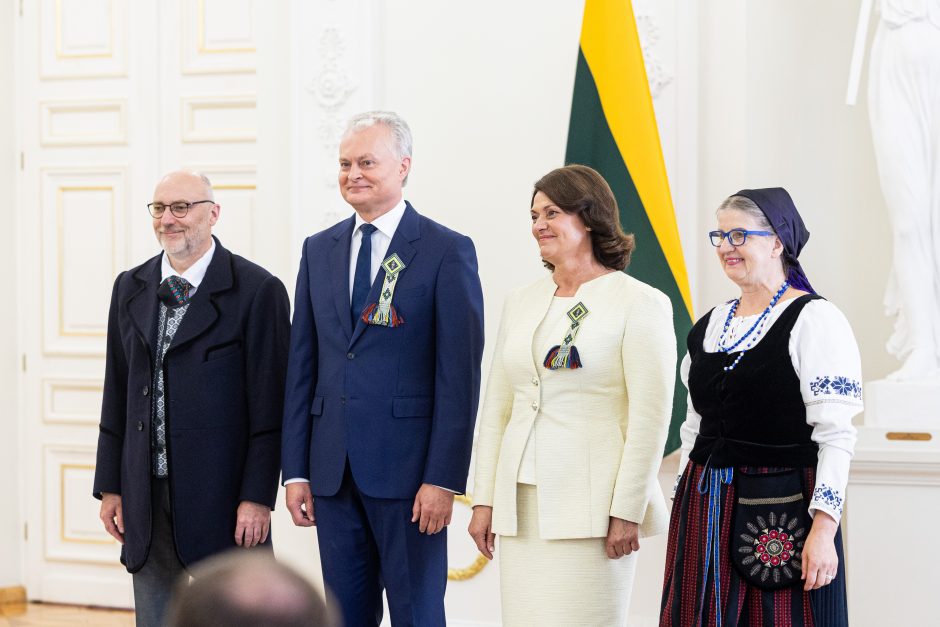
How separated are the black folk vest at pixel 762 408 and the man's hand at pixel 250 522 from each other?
3.51 ft

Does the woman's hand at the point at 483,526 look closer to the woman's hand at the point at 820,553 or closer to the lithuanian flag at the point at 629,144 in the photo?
the woman's hand at the point at 820,553

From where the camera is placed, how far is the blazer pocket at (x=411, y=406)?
98.4 inches

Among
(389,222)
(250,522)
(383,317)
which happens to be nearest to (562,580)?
(383,317)

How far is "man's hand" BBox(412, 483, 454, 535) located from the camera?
245 cm

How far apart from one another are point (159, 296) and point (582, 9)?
6.54ft

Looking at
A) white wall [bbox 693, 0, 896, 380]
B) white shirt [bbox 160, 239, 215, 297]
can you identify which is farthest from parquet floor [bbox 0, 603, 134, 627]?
white wall [bbox 693, 0, 896, 380]

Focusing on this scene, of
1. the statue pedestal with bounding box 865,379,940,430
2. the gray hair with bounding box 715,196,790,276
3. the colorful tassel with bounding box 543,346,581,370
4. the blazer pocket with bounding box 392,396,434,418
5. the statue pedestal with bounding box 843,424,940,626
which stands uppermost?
the gray hair with bounding box 715,196,790,276

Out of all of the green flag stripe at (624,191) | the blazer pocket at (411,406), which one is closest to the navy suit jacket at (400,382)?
the blazer pocket at (411,406)

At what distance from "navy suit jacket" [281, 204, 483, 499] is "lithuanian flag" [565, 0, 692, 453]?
41.4 inches

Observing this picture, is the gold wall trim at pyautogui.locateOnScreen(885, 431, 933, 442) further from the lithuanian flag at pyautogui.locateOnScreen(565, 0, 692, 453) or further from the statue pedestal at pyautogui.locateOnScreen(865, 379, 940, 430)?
the lithuanian flag at pyautogui.locateOnScreen(565, 0, 692, 453)

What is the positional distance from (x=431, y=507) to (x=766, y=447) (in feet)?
2.40

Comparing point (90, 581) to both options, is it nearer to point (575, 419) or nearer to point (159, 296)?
point (159, 296)

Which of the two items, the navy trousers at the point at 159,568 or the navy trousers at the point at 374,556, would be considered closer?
the navy trousers at the point at 374,556

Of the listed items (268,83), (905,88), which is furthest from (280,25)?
(905,88)
